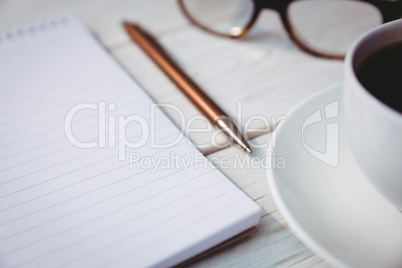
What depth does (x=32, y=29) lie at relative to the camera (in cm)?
57

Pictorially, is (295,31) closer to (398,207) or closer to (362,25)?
(362,25)

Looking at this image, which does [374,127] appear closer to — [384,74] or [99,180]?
[384,74]

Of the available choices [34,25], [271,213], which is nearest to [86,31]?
[34,25]

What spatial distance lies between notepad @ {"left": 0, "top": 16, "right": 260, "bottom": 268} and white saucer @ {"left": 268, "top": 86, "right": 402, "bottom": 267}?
41mm

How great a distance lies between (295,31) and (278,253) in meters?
0.34

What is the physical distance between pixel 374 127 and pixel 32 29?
1.61 ft

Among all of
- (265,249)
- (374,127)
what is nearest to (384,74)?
(374,127)

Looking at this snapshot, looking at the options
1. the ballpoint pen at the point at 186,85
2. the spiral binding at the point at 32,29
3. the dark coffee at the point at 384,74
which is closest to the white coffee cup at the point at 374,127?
the dark coffee at the point at 384,74

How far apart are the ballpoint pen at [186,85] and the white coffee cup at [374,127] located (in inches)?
4.4

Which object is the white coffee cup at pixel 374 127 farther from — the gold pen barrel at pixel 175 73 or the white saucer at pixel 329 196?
the gold pen barrel at pixel 175 73

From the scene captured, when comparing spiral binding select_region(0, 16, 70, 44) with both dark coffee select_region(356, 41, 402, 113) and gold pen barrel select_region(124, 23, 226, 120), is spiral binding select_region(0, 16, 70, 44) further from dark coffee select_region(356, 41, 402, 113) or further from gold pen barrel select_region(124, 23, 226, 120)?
dark coffee select_region(356, 41, 402, 113)

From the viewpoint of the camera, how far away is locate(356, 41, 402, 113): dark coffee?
11.6 inches

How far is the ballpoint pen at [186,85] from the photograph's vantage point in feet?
1.32

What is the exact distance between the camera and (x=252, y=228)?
323mm
